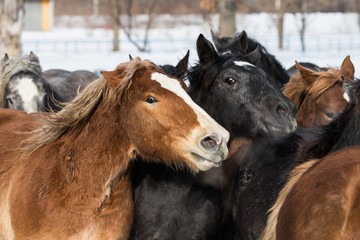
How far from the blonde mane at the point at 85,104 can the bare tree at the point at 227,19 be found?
10.1 m

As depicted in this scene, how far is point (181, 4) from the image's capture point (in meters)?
47.4

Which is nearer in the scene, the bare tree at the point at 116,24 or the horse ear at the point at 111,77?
the horse ear at the point at 111,77

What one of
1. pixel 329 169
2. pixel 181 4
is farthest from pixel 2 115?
pixel 181 4

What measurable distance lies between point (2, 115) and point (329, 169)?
117 inches

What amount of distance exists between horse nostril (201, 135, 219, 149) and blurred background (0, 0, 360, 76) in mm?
21238

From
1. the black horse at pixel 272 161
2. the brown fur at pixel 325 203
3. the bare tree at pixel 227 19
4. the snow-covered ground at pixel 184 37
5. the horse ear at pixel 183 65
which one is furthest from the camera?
the snow-covered ground at pixel 184 37

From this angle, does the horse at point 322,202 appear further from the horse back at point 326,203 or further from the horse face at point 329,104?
the horse face at point 329,104

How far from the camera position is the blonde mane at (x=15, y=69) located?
650 cm

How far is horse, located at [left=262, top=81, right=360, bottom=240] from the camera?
2254mm

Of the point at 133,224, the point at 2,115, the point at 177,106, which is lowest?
the point at 133,224

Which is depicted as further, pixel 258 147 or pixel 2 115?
pixel 2 115

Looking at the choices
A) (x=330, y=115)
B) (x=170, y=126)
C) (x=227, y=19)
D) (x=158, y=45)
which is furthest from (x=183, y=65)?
(x=158, y=45)

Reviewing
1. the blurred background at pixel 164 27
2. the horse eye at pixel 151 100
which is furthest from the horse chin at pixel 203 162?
the blurred background at pixel 164 27

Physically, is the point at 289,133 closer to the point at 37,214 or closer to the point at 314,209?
the point at 314,209
